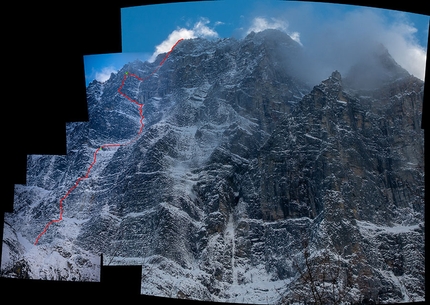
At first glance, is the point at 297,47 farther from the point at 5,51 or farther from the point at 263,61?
the point at 5,51

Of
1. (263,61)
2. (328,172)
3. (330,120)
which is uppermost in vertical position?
(263,61)

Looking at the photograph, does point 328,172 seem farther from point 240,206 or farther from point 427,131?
point 427,131

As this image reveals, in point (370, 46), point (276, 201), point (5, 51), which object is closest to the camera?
point (5, 51)

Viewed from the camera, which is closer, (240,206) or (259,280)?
(259,280)

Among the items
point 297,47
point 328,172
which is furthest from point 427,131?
point 297,47

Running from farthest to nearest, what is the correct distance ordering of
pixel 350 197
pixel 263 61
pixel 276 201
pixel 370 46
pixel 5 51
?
pixel 263 61 → pixel 370 46 → pixel 276 201 → pixel 350 197 → pixel 5 51

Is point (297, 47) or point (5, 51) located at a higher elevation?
point (297, 47)
